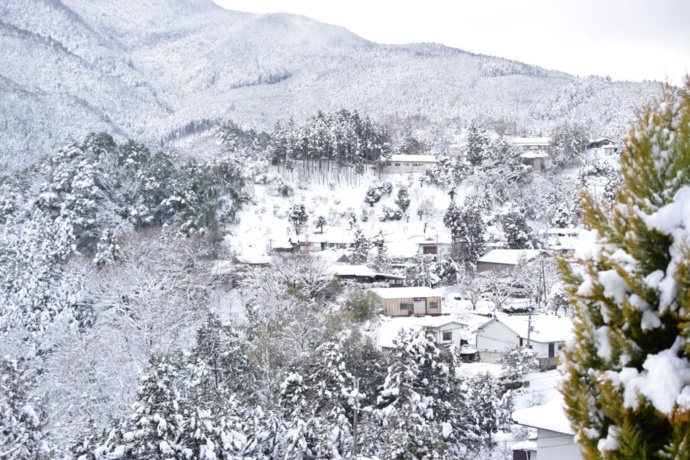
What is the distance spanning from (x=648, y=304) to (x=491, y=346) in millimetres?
21455

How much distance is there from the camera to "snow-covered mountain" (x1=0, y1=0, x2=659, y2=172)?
70.3 meters

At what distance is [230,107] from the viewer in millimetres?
105688

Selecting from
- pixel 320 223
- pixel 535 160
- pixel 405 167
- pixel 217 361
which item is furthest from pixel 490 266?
pixel 217 361

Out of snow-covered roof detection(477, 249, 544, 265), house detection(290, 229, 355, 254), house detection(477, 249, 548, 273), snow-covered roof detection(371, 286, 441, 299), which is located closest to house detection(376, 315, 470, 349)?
Result: snow-covered roof detection(371, 286, 441, 299)

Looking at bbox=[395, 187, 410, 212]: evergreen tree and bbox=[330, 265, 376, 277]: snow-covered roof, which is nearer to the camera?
bbox=[330, 265, 376, 277]: snow-covered roof

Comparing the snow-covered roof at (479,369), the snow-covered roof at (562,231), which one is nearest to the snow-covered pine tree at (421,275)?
the snow-covered roof at (479,369)

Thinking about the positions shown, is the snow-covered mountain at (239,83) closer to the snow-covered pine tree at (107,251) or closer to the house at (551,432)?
the snow-covered pine tree at (107,251)

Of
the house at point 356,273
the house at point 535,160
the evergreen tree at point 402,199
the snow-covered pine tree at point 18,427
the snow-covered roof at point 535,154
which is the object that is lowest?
the house at point 356,273

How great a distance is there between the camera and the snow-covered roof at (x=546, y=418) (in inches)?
312

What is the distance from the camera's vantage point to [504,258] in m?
33.1

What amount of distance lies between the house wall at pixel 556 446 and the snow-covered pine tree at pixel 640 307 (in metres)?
6.23

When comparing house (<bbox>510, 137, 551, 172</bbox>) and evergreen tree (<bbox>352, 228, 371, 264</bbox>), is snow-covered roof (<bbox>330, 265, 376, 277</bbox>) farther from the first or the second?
house (<bbox>510, 137, 551, 172</bbox>)

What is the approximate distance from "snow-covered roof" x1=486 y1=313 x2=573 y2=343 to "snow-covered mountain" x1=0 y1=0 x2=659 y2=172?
1590 inches

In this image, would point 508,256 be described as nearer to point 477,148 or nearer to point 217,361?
point 477,148
